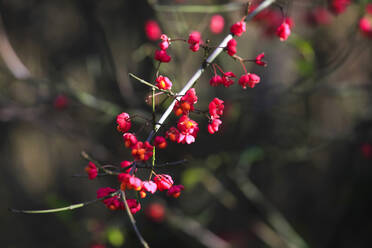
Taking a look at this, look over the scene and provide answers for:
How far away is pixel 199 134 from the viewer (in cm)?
254

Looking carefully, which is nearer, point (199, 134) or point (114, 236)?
point (114, 236)

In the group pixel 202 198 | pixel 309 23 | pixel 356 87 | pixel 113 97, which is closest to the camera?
pixel 356 87

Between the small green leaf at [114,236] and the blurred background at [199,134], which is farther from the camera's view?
the blurred background at [199,134]

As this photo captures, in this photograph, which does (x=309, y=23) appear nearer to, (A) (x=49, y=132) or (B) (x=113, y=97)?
(B) (x=113, y=97)

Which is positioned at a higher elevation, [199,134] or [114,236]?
[199,134]

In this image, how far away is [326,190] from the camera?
2748 millimetres

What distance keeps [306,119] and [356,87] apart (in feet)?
1.18

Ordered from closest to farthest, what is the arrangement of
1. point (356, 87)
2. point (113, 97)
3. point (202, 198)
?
point (356, 87), point (113, 97), point (202, 198)

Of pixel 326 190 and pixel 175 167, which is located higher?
pixel 175 167

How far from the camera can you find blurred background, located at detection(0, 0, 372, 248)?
2.32 metres

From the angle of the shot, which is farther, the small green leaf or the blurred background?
the blurred background

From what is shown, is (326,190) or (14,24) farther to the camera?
(326,190)

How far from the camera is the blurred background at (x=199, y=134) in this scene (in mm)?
2324

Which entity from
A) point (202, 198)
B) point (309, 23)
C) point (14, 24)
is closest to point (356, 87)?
point (309, 23)
